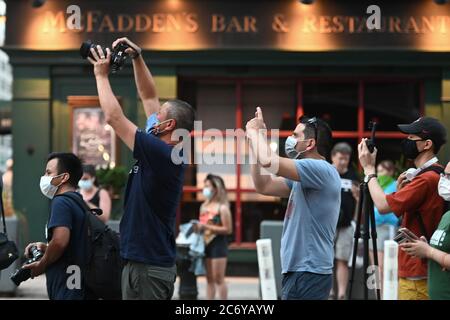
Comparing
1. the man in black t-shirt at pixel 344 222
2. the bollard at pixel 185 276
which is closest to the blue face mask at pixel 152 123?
the man in black t-shirt at pixel 344 222

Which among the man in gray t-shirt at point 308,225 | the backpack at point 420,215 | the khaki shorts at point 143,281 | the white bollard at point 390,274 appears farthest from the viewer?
the white bollard at point 390,274

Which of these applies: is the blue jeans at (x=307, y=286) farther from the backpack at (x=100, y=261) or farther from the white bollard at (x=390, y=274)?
the white bollard at (x=390, y=274)

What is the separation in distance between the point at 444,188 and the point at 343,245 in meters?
5.16

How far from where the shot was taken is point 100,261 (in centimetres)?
562

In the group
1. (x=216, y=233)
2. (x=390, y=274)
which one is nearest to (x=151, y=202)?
(x=390, y=274)

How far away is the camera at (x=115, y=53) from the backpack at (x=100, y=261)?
986 millimetres

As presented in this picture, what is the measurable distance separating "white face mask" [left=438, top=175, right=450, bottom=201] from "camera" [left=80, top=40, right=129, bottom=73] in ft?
7.21

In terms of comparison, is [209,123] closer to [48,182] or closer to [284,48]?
[284,48]

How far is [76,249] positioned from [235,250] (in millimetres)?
8654

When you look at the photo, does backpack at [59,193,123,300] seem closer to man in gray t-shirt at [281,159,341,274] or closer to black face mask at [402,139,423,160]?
man in gray t-shirt at [281,159,341,274]

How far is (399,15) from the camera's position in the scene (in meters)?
14.1

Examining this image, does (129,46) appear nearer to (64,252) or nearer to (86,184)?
(64,252)

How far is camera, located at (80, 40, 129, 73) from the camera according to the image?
16.9ft

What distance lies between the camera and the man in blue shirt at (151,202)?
511cm
